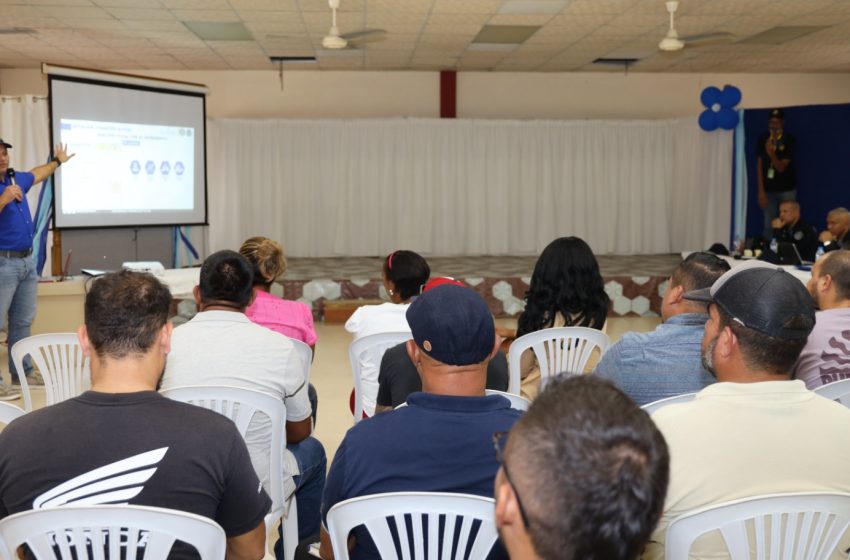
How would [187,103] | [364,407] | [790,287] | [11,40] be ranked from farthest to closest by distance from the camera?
[11,40] → [187,103] → [364,407] → [790,287]

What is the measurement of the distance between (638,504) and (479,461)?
0.69 meters

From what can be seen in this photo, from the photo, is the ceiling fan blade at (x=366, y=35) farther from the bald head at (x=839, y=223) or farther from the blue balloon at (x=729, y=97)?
the blue balloon at (x=729, y=97)

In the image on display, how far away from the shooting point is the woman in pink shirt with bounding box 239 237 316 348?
124 inches

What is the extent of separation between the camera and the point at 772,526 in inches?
53.4

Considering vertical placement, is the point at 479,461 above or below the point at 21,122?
below

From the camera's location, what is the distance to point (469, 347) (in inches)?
→ 64.7

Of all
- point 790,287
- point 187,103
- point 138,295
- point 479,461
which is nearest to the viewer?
point 479,461

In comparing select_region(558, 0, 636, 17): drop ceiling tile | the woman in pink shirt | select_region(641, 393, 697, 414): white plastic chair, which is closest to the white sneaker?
the woman in pink shirt

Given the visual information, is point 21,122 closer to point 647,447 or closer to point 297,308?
point 297,308

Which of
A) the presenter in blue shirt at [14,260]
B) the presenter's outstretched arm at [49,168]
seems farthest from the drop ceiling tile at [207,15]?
the presenter in blue shirt at [14,260]

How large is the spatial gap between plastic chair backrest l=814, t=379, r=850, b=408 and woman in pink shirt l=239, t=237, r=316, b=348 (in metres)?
1.90

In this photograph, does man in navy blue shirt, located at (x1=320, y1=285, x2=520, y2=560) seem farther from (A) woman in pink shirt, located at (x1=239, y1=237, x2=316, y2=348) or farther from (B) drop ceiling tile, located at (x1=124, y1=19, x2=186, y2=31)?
(B) drop ceiling tile, located at (x1=124, y1=19, x2=186, y2=31)

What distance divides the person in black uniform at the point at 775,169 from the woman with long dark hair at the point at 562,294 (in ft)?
21.5

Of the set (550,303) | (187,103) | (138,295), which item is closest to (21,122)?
(187,103)
